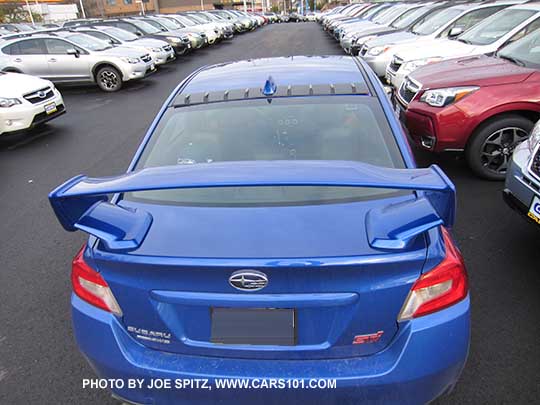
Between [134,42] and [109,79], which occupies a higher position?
[134,42]

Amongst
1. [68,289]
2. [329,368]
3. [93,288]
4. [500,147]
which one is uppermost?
[93,288]

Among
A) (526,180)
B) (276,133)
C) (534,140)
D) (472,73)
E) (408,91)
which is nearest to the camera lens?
(276,133)

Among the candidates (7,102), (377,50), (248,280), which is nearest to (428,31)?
(377,50)

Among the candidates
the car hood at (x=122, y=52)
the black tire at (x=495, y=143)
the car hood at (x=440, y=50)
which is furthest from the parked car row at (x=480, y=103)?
the car hood at (x=122, y=52)

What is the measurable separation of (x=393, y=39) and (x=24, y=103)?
8587 mm

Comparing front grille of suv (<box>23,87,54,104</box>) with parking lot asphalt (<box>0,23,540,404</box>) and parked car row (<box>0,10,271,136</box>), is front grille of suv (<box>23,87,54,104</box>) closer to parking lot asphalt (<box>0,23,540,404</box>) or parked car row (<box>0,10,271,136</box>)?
parked car row (<box>0,10,271,136</box>)

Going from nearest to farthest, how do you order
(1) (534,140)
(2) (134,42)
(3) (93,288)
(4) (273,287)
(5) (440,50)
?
1. (4) (273,287)
2. (3) (93,288)
3. (1) (534,140)
4. (5) (440,50)
5. (2) (134,42)

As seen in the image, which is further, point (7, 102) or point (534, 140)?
point (7, 102)

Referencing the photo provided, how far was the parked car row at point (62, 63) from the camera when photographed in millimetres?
7078

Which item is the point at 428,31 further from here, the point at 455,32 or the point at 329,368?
the point at 329,368

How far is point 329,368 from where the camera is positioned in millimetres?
1518

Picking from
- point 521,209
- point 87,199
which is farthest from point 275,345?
point 521,209

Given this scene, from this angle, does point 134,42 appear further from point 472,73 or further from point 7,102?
point 472,73

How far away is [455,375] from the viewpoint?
5.34ft
